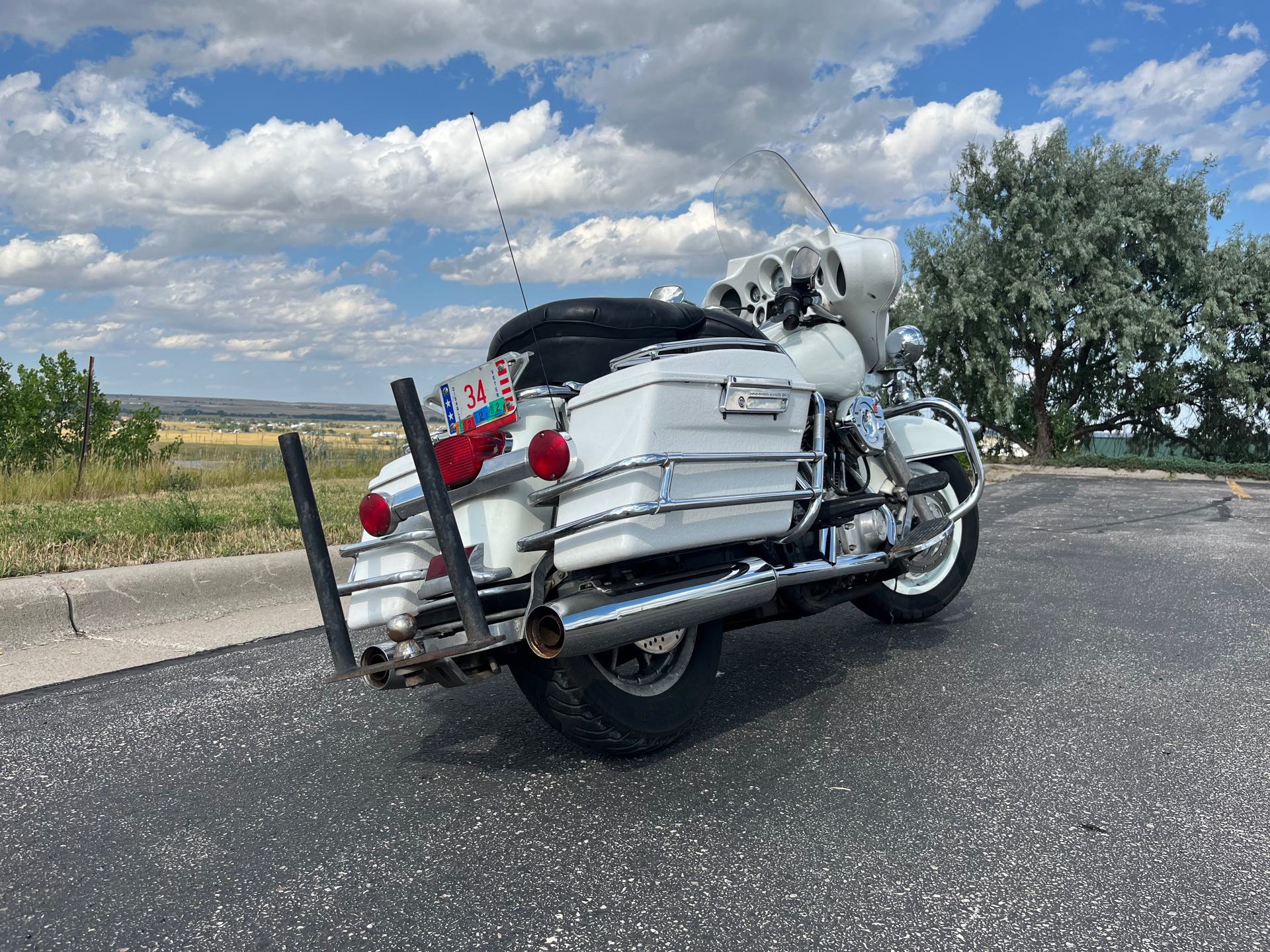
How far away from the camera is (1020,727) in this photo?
11.8 feet

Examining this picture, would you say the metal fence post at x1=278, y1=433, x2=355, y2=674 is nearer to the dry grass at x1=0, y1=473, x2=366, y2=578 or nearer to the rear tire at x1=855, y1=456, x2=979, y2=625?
the rear tire at x1=855, y1=456, x2=979, y2=625

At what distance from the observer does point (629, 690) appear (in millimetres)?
3250

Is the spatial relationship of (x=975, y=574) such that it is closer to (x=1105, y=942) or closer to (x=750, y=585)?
(x=750, y=585)

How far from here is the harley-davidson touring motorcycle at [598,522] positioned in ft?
9.57

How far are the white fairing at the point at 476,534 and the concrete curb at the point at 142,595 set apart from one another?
→ 7.89 ft

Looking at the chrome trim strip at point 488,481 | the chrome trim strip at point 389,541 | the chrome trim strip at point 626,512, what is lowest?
the chrome trim strip at point 626,512

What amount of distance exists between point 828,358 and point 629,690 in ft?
6.20

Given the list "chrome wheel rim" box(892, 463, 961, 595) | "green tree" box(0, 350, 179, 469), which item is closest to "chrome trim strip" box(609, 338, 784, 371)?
"chrome wheel rim" box(892, 463, 961, 595)

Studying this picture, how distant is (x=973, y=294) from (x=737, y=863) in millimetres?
17681

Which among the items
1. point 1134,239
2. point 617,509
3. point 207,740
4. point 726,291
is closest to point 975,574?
point 726,291

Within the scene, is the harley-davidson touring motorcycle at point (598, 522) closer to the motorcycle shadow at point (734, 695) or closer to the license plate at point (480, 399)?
the license plate at point (480, 399)

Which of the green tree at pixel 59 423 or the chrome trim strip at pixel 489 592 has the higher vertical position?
the green tree at pixel 59 423

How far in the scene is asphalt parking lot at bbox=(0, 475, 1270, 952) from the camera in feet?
7.64

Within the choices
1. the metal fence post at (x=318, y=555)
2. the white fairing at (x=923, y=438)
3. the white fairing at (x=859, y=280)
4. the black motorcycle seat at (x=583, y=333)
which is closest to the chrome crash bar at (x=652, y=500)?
the black motorcycle seat at (x=583, y=333)
